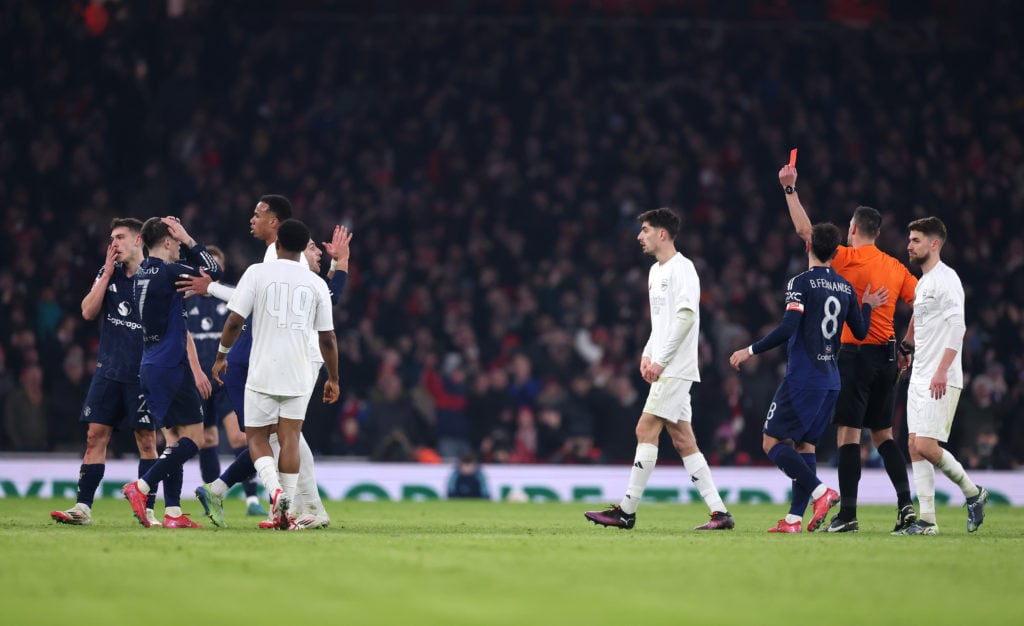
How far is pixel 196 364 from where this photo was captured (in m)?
10.8

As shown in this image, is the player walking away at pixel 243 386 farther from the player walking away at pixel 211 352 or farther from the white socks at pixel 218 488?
the player walking away at pixel 211 352

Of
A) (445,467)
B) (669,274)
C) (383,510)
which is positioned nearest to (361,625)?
(669,274)

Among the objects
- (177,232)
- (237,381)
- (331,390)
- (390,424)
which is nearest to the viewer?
(331,390)

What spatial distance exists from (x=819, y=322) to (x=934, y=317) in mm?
955

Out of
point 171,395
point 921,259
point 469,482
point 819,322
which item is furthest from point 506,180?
point 171,395

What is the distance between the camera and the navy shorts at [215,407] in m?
13.1

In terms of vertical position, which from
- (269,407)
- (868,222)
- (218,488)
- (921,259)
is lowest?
(218,488)

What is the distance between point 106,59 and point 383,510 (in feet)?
45.4

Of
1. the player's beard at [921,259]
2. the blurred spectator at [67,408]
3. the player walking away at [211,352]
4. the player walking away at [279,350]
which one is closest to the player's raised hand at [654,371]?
the player's beard at [921,259]

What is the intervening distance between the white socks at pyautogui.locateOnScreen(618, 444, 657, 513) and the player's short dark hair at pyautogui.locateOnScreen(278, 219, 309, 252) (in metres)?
3.06

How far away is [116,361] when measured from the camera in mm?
10930

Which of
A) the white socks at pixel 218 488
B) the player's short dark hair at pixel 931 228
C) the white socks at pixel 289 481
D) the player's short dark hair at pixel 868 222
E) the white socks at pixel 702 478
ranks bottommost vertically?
the white socks at pixel 218 488

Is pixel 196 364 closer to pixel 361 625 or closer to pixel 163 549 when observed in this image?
pixel 163 549

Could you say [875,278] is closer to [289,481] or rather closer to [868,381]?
[868,381]
